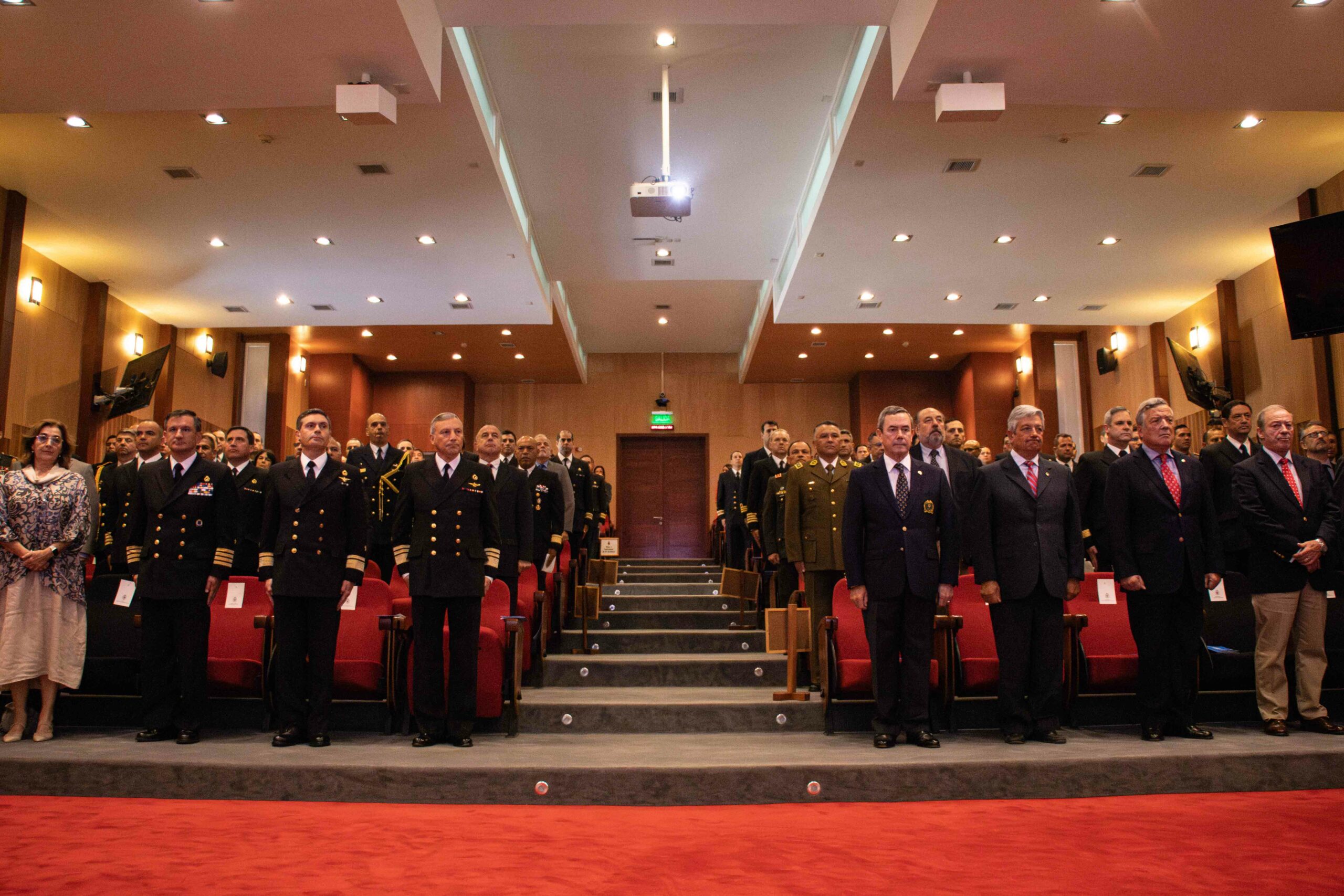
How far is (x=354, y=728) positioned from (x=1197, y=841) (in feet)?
11.6

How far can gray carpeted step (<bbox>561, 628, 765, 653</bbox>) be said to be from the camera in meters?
6.34

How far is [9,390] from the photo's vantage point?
8406 millimetres

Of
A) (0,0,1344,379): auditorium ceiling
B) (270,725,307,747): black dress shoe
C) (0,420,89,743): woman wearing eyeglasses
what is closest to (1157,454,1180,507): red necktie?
(0,0,1344,379): auditorium ceiling

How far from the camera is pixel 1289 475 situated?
4.59m

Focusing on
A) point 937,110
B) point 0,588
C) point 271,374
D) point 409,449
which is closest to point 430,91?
point 409,449

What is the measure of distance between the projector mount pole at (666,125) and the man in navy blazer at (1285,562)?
439 centimetres

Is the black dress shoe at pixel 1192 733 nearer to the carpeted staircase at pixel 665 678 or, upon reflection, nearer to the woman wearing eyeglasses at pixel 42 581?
the carpeted staircase at pixel 665 678

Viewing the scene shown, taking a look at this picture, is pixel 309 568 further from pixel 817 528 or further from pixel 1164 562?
pixel 1164 562

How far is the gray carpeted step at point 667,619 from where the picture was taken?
7023 millimetres

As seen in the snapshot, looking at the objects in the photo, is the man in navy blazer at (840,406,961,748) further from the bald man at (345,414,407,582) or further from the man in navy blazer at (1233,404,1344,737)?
the bald man at (345,414,407,582)

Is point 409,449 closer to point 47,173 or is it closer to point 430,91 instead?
point 430,91

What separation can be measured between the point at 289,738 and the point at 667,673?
219 cm

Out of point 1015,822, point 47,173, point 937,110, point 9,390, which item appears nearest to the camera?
point 1015,822

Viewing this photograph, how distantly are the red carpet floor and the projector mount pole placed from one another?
5.11 meters
